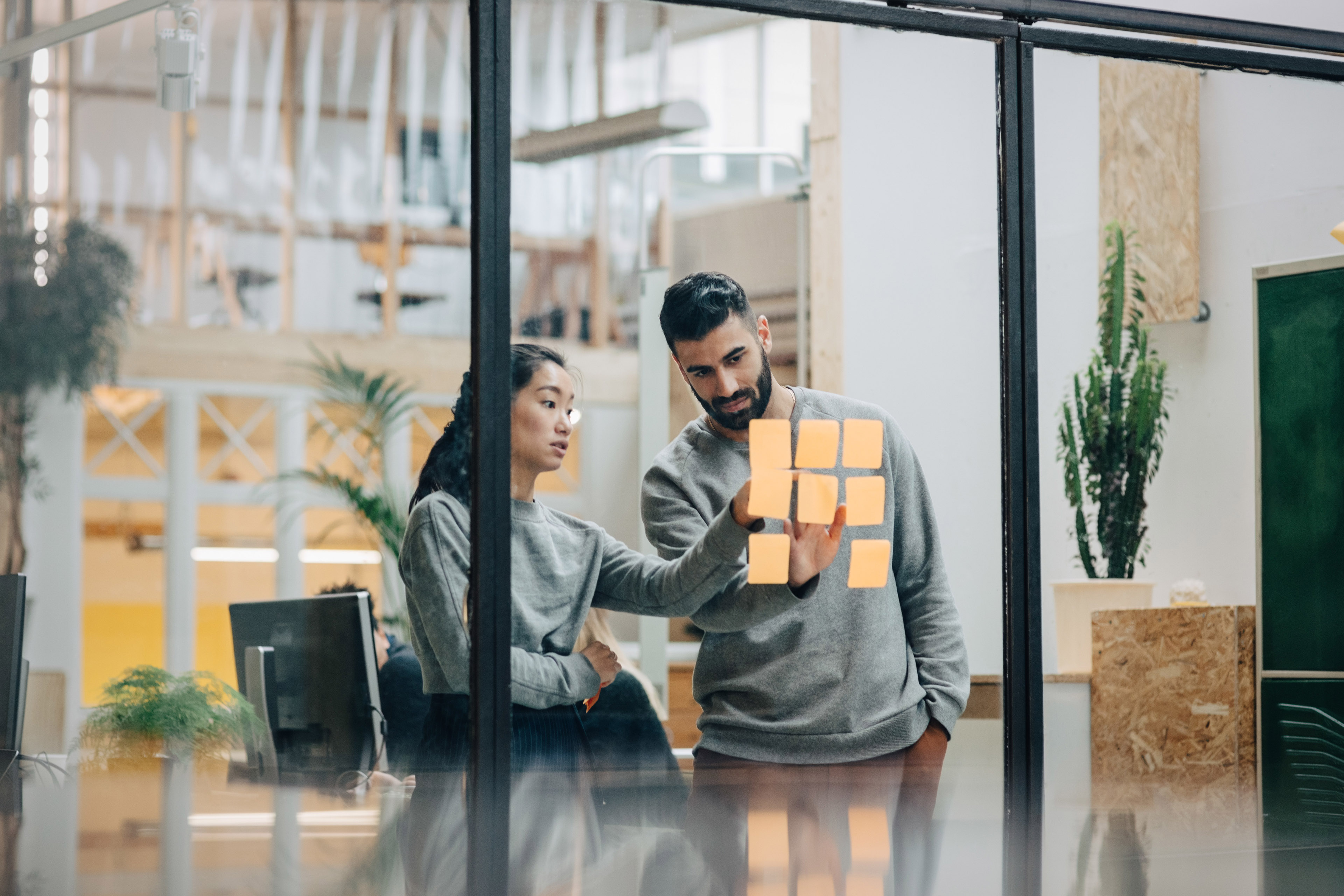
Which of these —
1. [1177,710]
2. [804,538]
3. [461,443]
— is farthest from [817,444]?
[1177,710]

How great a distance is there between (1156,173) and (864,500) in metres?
1.14

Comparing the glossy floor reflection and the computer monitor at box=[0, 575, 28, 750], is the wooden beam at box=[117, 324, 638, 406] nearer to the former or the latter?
the computer monitor at box=[0, 575, 28, 750]

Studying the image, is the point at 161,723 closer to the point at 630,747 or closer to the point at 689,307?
the point at 630,747

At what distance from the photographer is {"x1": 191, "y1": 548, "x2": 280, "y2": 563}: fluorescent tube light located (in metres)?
2.93

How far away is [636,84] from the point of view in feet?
10.2

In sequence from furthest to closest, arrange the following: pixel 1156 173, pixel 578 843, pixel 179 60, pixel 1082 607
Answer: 1. pixel 1156 173
2. pixel 1082 607
3. pixel 179 60
4. pixel 578 843

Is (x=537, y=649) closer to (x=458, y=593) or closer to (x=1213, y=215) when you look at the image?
(x=458, y=593)

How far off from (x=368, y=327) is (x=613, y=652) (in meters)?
0.84

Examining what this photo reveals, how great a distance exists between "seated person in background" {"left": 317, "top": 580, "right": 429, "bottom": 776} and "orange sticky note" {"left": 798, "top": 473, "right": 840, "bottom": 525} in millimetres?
844

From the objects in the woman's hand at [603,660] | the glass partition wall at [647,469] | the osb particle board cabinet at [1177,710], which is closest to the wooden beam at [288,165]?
the glass partition wall at [647,469]

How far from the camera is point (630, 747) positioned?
3047 mm

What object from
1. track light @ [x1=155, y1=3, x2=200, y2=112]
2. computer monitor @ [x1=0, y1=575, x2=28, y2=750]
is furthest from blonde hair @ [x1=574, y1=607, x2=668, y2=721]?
track light @ [x1=155, y1=3, x2=200, y2=112]

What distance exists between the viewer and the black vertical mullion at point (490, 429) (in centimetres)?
284

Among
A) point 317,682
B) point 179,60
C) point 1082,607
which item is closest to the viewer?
point 317,682
